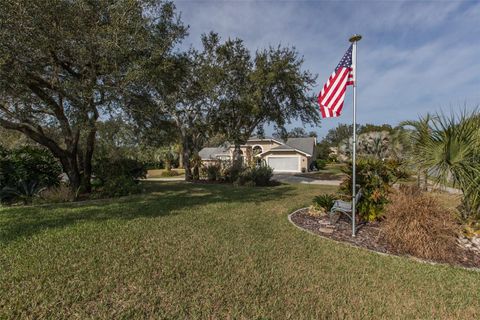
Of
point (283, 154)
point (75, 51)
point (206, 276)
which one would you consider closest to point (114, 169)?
point (75, 51)

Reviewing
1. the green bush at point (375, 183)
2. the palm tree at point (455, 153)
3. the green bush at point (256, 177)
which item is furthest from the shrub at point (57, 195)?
the palm tree at point (455, 153)

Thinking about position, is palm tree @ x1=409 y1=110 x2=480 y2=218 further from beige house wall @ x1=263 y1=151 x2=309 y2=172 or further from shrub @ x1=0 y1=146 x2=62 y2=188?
beige house wall @ x1=263 y1=151 x2=309 y2=172

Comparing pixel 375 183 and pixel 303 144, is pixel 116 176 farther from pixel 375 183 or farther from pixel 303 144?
pixel 303 144

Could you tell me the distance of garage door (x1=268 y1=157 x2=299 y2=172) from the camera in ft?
96.6

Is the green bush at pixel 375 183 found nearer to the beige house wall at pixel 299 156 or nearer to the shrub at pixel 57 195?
the shrub at pixel 57 195

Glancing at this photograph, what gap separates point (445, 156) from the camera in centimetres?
519

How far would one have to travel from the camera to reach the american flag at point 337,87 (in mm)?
5871

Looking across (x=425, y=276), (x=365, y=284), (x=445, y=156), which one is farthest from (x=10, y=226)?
(x=445, y=156)

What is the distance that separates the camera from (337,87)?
6.02 m

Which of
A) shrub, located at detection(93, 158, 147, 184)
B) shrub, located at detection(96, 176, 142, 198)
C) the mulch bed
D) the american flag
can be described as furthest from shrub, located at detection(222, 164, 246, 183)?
the american flag

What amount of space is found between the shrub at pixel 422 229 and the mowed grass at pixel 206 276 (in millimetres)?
453

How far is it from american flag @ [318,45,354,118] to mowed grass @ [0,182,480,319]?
2968mm

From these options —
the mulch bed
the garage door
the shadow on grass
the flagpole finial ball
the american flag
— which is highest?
the flagpole finial ball

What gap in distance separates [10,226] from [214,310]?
531 cm
